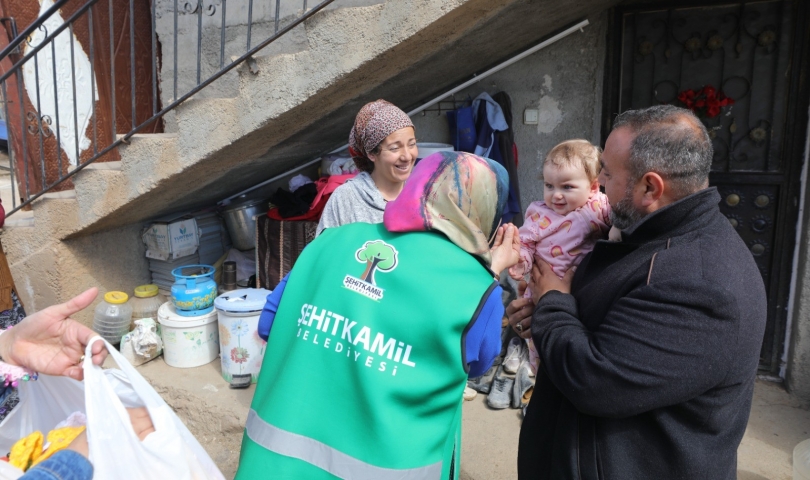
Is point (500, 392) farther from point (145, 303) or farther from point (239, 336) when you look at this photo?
point (145, 303)

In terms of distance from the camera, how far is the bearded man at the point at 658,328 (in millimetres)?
1239

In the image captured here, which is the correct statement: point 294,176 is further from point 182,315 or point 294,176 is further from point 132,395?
point 132,395

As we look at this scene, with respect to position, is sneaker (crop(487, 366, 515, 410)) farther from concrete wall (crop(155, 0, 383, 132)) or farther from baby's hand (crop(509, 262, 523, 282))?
concrete wall (crop(155, 0, 383, 132))

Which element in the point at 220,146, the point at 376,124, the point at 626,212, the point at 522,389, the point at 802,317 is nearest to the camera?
the point at 626,212

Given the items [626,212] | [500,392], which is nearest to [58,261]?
[500,392]

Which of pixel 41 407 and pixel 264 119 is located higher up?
pixel 264 119

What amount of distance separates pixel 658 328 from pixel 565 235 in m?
0.89

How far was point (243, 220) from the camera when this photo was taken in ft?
16.2

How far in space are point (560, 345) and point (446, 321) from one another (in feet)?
1.05

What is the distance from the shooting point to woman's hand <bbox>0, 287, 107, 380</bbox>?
153cm

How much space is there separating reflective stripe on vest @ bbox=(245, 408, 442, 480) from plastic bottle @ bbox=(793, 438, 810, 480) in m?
2.23

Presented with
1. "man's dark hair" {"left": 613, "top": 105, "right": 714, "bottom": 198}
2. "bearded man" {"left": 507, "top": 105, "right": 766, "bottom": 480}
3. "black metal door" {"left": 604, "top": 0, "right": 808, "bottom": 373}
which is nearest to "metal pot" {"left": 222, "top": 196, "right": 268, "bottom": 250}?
"black metal door" {"left": 604, "top": 0, "right": 808, "bottom": 373}

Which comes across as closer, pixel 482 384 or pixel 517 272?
pixel 517 272

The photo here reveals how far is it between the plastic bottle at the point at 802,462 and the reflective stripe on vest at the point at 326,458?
2.23 meters
